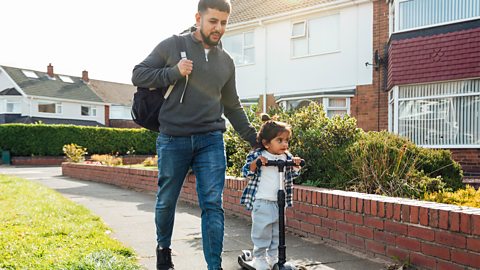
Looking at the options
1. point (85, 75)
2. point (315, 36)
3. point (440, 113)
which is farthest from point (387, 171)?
point (85, 75)

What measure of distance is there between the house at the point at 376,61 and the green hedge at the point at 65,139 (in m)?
11.9

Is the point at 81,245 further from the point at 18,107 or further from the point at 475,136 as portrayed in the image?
the point at 18,107

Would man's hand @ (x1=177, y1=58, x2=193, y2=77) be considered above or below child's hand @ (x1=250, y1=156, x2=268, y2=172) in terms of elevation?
above

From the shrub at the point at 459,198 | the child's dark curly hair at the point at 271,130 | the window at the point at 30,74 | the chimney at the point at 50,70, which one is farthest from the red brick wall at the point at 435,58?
the chimney at the point at 50,70

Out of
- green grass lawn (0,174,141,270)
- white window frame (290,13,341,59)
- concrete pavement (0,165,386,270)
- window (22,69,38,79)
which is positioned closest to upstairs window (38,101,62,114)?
window (22,69,38,79)

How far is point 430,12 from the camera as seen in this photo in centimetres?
1281

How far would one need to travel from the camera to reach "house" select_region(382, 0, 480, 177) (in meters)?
11.9

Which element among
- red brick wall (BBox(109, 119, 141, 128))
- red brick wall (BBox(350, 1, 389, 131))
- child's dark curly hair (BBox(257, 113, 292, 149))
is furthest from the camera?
red brick wall (BBox(109, 119, 141, 128))

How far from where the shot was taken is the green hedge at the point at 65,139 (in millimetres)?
24516

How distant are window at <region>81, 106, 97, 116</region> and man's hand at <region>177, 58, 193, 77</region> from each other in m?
42.0

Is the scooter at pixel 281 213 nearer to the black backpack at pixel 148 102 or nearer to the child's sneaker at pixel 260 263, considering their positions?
the child's sneaker at pixel 260 263

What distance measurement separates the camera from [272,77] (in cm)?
1764

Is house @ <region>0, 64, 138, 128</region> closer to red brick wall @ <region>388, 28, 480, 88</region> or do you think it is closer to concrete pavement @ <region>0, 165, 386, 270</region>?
red brick wall @ <region>388, 28, 480, 88</region>

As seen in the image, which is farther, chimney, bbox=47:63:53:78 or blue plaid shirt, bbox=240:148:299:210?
chimney, bbox=47:63:53:78
